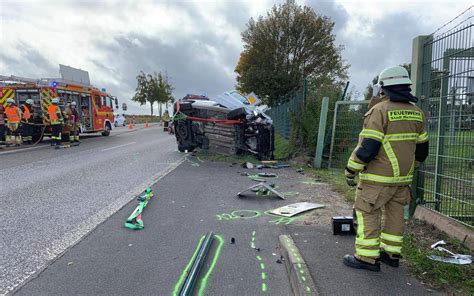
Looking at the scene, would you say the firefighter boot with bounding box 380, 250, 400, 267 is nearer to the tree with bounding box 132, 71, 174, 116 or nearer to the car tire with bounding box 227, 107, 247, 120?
the car tire with bounding box 227, 107, 247, 120

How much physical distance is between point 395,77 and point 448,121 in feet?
4.67

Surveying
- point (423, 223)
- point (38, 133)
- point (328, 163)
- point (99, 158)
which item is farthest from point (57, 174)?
point (38, 133)

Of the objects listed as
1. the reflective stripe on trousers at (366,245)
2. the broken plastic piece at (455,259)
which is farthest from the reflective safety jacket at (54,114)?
the broken plastic piece at (455,259)

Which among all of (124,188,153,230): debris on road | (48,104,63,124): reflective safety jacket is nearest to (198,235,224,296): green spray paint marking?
(124,188,153,230): debris on road

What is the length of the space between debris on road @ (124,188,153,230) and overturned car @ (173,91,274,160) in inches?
193

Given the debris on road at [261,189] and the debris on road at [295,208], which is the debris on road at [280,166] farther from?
the debris on road at [295,208]

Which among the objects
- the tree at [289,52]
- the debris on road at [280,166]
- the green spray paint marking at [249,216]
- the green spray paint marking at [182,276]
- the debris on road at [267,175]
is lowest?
the green spray paint marking at [182,276]

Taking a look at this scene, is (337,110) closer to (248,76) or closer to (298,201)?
(298,201)

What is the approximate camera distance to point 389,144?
3330mm

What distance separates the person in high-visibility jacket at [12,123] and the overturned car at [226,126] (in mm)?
8261

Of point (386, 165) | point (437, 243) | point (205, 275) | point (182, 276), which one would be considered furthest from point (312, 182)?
point (182, 276)

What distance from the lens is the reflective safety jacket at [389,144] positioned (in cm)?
329

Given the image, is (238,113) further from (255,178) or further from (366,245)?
(366,245)

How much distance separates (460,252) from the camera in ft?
12.4
